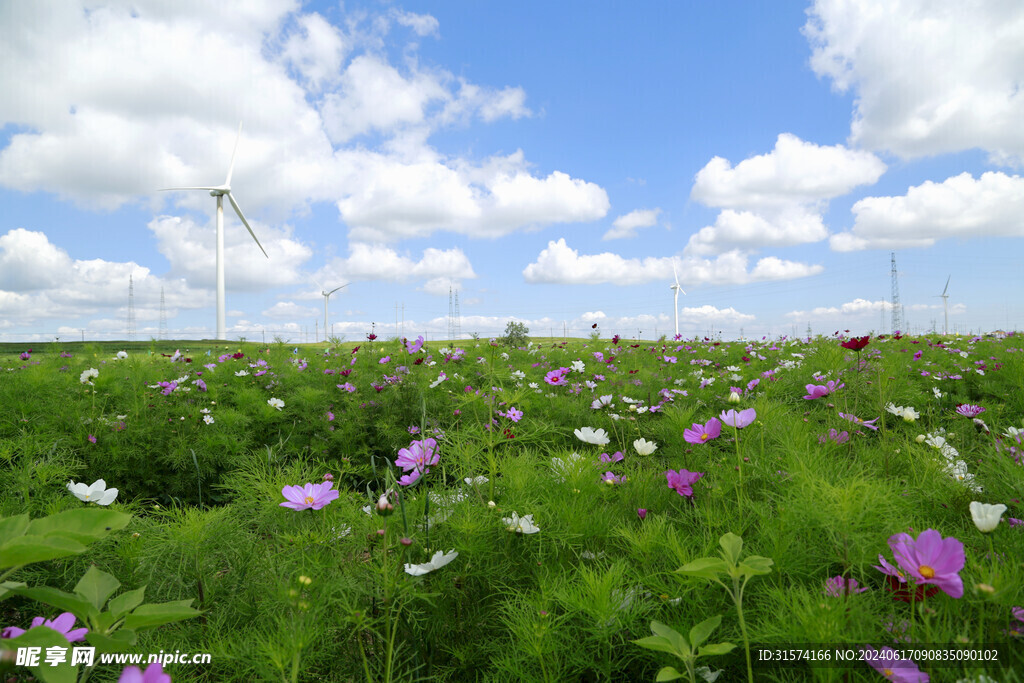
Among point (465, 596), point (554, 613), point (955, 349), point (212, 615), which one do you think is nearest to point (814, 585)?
point (554, 613)

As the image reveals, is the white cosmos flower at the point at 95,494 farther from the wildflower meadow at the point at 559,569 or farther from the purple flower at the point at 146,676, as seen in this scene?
the purple flower at the point at 146,676

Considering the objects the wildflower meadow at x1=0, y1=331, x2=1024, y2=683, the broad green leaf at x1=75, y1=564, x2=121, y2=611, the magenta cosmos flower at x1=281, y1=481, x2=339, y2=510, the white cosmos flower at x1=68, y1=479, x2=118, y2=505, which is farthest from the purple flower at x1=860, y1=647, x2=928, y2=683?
the white cosmos flower at x1=68, y1=479, x2=118, y2=505

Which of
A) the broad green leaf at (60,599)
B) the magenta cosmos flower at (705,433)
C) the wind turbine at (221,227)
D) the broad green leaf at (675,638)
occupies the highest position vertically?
the wind turbine at (221,227)

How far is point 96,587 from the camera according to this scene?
980mm

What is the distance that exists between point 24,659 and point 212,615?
58 cm

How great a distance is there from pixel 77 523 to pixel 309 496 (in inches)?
21.5

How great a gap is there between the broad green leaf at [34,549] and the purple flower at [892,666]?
132cm

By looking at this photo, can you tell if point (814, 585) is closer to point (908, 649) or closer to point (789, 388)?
point (908, 649)

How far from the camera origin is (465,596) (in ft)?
4.71

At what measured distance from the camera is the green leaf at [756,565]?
0.93 m

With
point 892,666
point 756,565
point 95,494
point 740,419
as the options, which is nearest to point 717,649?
point 756,565

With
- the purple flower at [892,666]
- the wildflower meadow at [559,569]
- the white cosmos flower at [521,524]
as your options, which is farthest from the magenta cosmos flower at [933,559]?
the white cosmos flower at [521,524]

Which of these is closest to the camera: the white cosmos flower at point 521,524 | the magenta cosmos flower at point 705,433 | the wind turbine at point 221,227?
the white cosmos flower at point 521,524

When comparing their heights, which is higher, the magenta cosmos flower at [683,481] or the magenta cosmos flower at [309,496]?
the magenta cosmos flower at [309,496]
